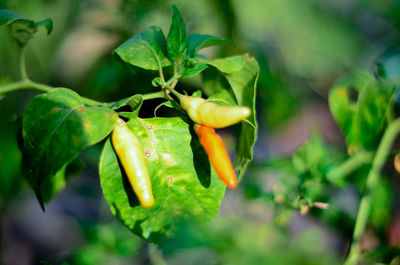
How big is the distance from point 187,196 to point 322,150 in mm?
459

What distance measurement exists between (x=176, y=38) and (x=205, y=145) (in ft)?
0.65

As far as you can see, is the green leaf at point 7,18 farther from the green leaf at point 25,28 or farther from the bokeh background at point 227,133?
the bokeh background at point 227,133

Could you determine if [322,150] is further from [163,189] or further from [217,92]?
[163,189]

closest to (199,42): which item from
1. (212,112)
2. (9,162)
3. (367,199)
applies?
(212,112)

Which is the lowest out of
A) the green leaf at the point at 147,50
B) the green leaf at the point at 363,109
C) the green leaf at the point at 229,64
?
the green leaf at the point at 363,109

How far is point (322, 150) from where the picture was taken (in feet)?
3.18

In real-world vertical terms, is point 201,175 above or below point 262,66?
above

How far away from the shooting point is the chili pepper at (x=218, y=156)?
0.56m

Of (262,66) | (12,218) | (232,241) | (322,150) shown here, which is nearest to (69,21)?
(262,66)

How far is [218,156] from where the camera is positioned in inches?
22.5

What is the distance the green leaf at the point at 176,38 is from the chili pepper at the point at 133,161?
0.16 metres

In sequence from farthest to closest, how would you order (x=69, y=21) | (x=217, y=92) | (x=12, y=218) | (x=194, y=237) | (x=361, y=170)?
(x=12, y=218), (x=69, y=21), (x=361, y=170), (x=217, y=92), (x=194, y=237)

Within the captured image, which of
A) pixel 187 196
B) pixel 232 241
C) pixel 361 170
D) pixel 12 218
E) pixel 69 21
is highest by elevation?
pixel 232 241

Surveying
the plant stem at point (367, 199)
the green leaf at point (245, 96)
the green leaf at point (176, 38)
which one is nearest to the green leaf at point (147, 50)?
the green leaf at point (176, 38)
